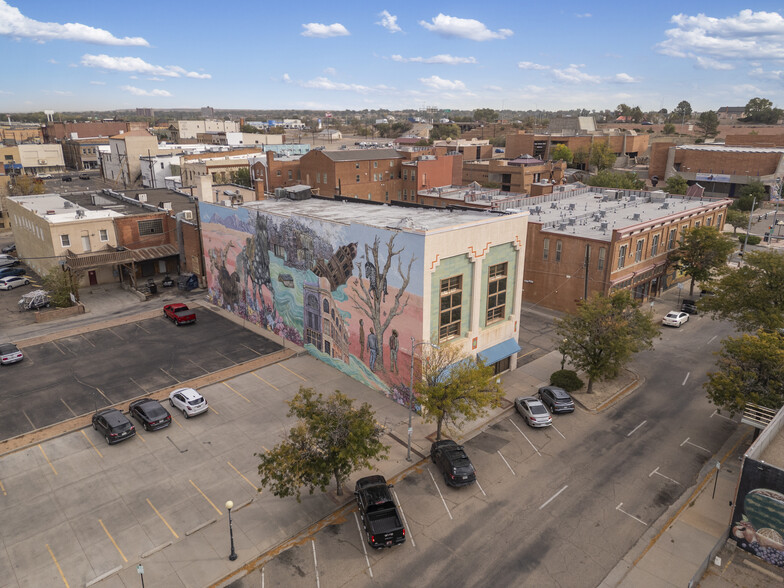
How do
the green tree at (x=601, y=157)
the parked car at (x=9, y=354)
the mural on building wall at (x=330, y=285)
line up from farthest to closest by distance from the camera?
the green tree at (x=601, y=157) < the parked car at (x=9, y=354) < the mural on building wall at (x=330, y=285)

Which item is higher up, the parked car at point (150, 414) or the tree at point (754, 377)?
the tree at point (754, 377)

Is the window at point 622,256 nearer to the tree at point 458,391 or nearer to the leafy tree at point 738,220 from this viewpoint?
the tree at point 458,391

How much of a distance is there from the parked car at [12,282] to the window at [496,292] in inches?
2304

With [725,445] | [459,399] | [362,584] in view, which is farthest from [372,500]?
Result: [725,445]

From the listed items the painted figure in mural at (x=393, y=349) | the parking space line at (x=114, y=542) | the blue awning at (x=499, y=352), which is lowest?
the parking space line at (x=114, y=542)

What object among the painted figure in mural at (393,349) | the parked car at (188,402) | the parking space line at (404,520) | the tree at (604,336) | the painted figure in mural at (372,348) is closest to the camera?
the parking space line at (404,520)

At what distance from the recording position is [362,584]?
21.5 m

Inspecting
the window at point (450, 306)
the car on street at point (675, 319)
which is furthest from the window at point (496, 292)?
the car on street at point (675, 319)

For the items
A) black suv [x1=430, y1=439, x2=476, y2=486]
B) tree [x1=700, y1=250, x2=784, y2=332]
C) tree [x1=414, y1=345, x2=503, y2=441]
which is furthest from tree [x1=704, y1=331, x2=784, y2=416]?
black suv [x1=430, y1=439, x2=476, y2=486]

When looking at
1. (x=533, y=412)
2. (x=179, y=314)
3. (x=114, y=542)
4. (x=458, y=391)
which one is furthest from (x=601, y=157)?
(x=114, y=542)

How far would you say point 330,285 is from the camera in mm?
39750

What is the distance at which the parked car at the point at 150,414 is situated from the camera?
32.6 m

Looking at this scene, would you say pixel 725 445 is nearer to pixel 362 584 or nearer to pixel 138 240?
pixel 362 584

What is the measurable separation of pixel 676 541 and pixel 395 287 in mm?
20506
